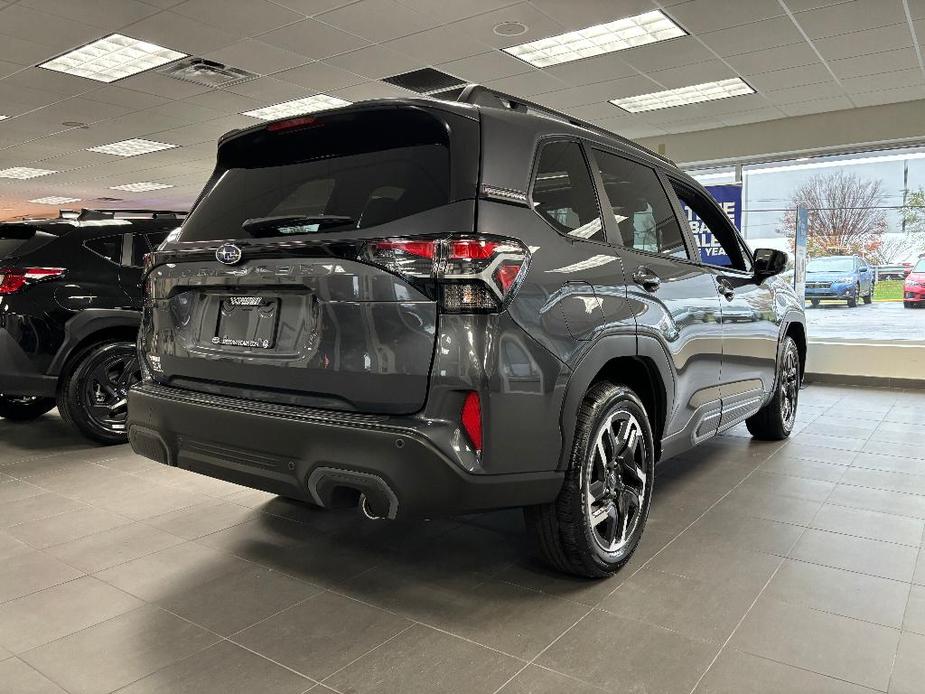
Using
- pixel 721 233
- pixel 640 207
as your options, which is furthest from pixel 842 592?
pixel 721 233

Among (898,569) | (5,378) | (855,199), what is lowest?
(898,569)

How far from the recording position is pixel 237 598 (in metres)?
2.25

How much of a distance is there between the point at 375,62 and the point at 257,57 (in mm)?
1132

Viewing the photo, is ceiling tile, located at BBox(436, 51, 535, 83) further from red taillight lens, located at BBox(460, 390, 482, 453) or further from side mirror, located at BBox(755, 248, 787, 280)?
red taillight lens, located at BBox(460, 390, 482, 453)

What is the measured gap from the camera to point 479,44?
632cm

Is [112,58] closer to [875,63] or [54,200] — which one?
[875,63]

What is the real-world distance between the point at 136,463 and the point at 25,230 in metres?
1.58

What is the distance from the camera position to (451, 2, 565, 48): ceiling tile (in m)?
5.59

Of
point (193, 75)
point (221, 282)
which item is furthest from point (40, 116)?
point (221, 282)

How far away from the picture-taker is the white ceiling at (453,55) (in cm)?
558

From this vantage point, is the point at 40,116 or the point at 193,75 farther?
the point at 40,116

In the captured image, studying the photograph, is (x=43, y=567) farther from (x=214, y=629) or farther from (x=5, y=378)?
(x=5, y=378)

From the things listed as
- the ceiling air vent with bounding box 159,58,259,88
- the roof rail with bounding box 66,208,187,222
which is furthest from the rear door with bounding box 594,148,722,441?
the ceiling air vent with bounding box 159,58,259,88

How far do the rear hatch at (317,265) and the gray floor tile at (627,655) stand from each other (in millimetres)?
800
